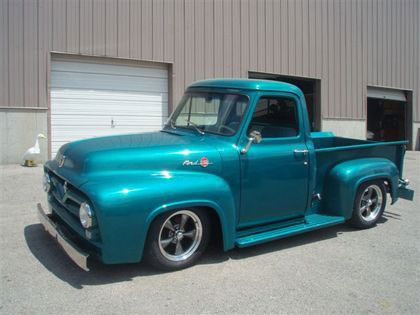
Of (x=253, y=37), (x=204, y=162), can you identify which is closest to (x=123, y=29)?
(x=253, y=37)

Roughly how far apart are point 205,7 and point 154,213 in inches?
416

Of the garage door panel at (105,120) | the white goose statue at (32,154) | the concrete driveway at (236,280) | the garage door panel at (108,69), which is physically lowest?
the concrete driveway at (236,280)

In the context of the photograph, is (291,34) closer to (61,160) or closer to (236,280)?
(61,160)

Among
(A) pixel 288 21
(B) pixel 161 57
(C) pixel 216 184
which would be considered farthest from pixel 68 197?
(A) pixel 288 21

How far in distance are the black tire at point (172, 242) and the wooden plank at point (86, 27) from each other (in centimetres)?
836

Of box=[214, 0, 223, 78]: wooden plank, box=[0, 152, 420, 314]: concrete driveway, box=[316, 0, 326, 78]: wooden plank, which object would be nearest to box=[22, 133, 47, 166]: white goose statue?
box=[0, 152, 420, 314]: concrete driveway

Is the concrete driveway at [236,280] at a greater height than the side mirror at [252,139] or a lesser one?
lesser

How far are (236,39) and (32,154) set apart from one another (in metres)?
7.34

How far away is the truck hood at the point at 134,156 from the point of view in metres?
3.99

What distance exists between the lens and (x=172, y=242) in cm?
417

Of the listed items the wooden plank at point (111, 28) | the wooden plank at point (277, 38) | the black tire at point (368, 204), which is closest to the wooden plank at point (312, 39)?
the wooden plank at point (277, 38)

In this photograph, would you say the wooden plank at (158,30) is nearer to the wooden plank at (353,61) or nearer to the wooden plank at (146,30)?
the wooden plank at (146,30)

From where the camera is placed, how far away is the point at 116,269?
4199mm

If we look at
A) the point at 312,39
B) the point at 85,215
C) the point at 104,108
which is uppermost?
the point at 312,39
